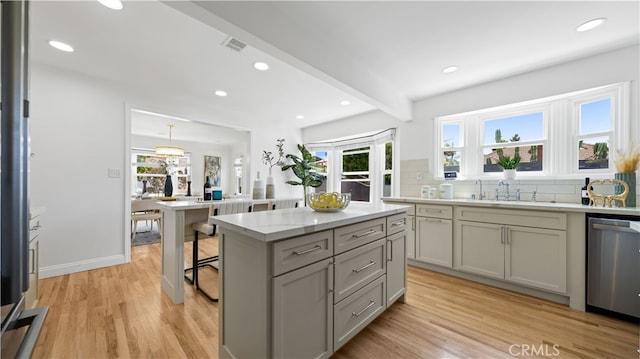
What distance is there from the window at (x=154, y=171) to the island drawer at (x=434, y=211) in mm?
6802

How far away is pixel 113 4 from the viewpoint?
70.2 inches

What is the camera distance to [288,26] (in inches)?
77.8

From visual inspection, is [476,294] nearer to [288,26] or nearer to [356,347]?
[356,347]

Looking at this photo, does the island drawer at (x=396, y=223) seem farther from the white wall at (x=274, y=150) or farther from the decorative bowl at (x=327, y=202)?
the white wall at (x=274, y=150)

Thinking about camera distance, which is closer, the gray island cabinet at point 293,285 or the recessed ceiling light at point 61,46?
the gray island cabinet at point 293,285

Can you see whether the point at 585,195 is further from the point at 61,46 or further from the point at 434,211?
the point at 61,46

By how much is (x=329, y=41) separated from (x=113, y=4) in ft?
5.46

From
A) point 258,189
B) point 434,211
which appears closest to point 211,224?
point 258,189

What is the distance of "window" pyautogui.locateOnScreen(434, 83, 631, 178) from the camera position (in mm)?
2512

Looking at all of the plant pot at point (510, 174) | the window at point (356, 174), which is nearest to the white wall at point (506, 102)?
the plant pot at point (510, 174)

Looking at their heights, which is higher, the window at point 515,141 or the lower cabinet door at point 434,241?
the window at point 515,141

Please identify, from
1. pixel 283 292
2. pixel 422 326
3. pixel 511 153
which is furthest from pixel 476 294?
pixel 283 292

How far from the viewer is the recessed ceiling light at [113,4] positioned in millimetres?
1747

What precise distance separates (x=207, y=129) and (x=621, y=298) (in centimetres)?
707
